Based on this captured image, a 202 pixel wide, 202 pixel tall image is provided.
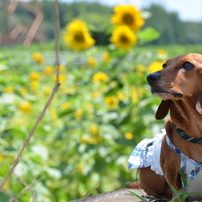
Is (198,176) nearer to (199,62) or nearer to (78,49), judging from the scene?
(199,62)

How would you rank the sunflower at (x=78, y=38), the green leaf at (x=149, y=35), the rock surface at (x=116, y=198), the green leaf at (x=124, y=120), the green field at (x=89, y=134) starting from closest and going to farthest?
the rock surface at (x=116, y=198) → the green field at (x=89, y=134) → the green leaf at (x=124, y=120) → the green leaf at (x=149, y=35) → the sunflower at (x=78, y=38)

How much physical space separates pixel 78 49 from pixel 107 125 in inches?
23.8

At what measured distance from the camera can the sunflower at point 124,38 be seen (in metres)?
2.65

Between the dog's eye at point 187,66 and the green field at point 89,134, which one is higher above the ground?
the dog's eye at point 187,66

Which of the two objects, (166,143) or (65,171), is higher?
(166,143)

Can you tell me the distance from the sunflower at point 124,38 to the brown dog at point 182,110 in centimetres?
138

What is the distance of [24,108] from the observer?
3137 mm

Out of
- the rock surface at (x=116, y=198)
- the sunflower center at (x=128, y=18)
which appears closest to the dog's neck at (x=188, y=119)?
the rock surface at (x=116, y=198)

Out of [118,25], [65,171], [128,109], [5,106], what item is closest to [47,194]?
[65,171]

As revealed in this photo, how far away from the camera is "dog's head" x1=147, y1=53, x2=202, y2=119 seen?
1174 mm

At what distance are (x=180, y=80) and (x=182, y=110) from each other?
0.11 metres

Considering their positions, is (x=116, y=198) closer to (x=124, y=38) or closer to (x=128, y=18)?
(x=124, y=38)

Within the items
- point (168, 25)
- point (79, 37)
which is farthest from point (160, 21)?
point (79, 37)

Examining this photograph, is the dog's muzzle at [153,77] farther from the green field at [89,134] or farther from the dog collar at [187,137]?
the green field at [89,134]
